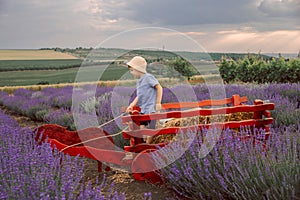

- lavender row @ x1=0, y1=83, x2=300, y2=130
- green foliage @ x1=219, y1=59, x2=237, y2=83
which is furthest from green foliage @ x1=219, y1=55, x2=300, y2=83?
lavender row @ x1=0, y1=83, x2=300, y2=130

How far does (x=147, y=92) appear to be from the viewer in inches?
165

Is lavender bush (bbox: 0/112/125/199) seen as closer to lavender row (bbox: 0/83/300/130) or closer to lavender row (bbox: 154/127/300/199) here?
lavender row (bbox: 154/127/300/199)

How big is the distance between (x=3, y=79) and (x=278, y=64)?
11536 mm

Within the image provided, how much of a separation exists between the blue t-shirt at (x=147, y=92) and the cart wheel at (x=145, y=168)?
24.6 inches

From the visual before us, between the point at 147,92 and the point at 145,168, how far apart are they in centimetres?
83

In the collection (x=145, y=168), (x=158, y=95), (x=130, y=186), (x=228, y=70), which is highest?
(x=158, y=95)

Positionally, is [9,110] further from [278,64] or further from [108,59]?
[278,64]

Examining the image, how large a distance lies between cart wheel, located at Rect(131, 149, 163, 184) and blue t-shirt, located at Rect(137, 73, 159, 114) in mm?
624

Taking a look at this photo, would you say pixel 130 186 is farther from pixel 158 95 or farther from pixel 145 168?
pixel 158 95

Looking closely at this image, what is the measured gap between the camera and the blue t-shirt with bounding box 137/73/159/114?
417 cm

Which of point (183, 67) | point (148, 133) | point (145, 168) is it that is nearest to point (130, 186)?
point (145, 168)

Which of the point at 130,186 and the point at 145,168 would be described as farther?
the point at 130,186

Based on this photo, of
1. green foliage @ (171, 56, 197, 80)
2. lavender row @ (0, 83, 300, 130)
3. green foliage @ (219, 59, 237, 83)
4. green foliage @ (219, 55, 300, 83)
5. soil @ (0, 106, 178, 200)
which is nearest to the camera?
soil @ (0, 106, 178, 200)

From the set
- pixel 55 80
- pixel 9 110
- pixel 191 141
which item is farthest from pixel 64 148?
pixel 55 80
